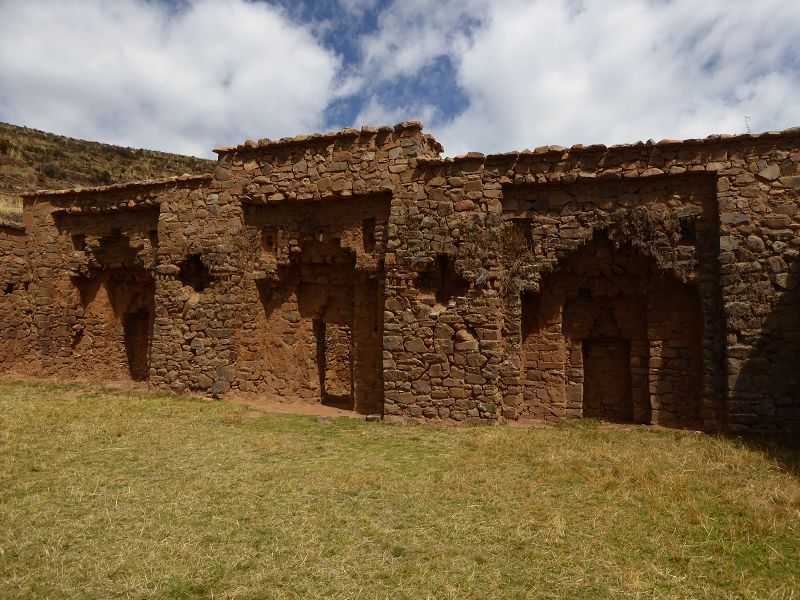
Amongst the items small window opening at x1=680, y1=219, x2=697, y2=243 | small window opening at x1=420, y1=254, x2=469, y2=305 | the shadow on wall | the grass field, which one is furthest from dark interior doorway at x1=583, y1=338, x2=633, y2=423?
small window opening at x1=420, y1=254, x2=469, y2=305

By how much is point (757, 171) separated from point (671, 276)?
2.42m

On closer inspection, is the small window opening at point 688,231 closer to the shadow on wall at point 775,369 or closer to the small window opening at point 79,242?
the shadow on wall at point 775,369

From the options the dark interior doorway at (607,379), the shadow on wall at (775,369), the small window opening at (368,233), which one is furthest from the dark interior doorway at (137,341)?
the shadow on wall at (775,369)

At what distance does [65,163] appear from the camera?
3056 centimetres

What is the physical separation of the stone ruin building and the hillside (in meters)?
14.5

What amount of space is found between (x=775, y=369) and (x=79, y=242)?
57.4ft

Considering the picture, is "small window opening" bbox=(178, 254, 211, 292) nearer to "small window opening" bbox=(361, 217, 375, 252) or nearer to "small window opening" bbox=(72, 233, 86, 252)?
"small window opening" bbox=(72, 233, 86, 252)

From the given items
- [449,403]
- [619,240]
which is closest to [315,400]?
[449,403]

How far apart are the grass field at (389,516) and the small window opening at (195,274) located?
4.85 metres

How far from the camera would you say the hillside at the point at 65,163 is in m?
26.4

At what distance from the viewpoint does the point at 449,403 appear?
33.4ft

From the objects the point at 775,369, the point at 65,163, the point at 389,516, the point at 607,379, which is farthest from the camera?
the point at 65,163

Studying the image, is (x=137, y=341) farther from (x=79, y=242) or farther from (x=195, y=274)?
(x=195, y=274)

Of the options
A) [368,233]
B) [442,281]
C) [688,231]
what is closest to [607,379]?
[688,231]
